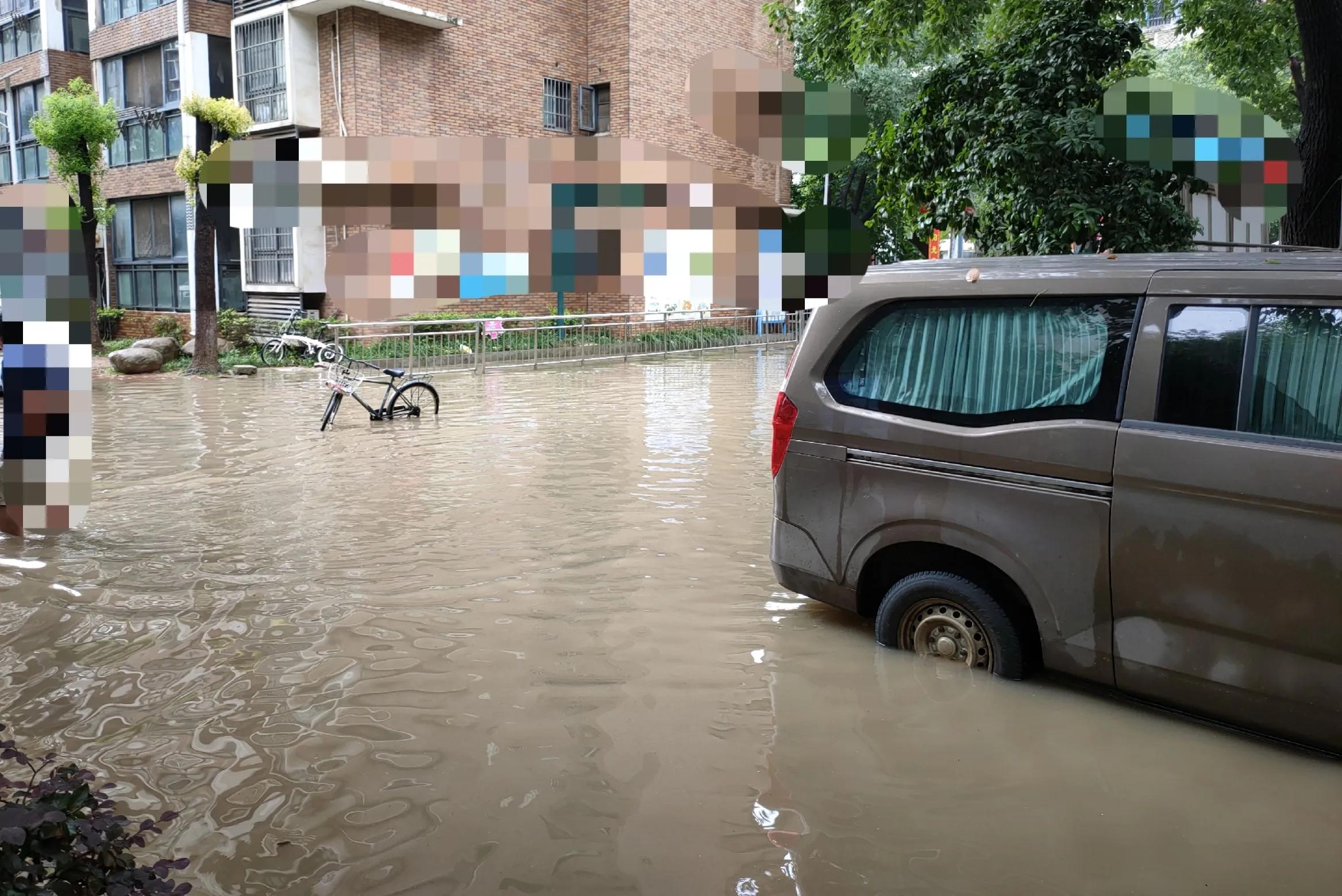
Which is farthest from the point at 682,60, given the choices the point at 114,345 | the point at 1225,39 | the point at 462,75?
the point at 1225,39

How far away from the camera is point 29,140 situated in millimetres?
32875

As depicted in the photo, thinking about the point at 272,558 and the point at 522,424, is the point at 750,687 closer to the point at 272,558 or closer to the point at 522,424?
the point at 272,558

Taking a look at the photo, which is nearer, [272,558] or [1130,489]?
[1130,489]

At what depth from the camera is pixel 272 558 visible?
24.5 feet

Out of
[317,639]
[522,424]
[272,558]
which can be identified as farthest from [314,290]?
[317,639]

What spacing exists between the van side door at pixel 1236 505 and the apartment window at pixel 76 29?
1382 inches

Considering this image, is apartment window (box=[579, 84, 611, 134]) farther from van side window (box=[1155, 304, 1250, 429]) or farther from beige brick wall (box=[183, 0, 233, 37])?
van side window (box=[1155, 304, 1250, 429])

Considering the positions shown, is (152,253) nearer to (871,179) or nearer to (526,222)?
(526,222)

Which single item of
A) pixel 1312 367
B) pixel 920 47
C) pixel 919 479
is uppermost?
pixel 920 47

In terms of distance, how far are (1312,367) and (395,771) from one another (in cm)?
369

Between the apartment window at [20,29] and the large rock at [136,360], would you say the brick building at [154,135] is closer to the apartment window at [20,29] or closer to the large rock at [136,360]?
the large rock at [136,360]

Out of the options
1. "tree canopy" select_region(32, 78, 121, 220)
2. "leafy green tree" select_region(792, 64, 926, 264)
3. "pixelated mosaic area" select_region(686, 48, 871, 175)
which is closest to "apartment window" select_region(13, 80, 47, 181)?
"tree canopy" select_region(32, 78, 121, 220)

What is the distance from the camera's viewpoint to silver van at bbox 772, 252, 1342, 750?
12.9 ft

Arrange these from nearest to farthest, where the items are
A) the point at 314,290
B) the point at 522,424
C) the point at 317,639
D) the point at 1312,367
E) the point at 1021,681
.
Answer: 1. the point at 1312,367
2. the point at 1021,681
3. the point at 317,639
4. the point at 522,424
5. the point at 314,290
